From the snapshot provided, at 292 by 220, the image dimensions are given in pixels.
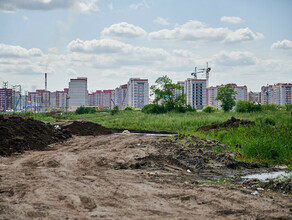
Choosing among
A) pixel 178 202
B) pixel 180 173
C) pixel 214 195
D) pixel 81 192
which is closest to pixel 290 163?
pixel 180 173

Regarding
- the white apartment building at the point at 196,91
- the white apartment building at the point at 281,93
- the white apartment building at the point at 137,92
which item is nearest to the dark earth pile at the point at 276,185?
the white apartment building at the point at 196,91

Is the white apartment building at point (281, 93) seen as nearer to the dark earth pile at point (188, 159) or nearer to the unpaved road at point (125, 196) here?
the dark earth pile at point (188, 159)

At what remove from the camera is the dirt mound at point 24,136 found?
12.9 metres

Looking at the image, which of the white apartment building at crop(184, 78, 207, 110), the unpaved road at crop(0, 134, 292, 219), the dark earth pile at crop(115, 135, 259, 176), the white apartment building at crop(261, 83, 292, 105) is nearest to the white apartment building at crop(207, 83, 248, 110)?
the white apartment building at crop(261, 83, 292, 105)

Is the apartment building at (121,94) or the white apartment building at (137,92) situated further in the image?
the apartment building at (121,94)

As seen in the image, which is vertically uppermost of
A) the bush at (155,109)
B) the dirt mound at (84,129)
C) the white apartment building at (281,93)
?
the white apartment building at (281,93)

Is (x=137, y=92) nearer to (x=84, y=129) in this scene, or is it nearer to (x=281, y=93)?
(x=281, y=93)

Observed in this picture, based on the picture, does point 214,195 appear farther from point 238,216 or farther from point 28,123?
point 28,123

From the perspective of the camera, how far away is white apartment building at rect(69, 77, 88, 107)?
168 meters

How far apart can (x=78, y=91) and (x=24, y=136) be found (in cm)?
15869

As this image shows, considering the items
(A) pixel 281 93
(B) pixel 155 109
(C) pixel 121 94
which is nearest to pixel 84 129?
(B) pixel 155 109

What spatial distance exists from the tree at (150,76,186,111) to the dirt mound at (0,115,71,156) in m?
33.4

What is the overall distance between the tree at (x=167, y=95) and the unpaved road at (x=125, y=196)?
1614 inches

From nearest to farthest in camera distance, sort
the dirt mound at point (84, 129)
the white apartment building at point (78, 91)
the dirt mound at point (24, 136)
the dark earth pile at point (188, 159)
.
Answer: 1. the dark earth pile at point (188, 159)
2. the dirt mound at point (24, 136)
3. the dirt mound at point (84, 129)
4. the white apartment building at point (78, 91)
